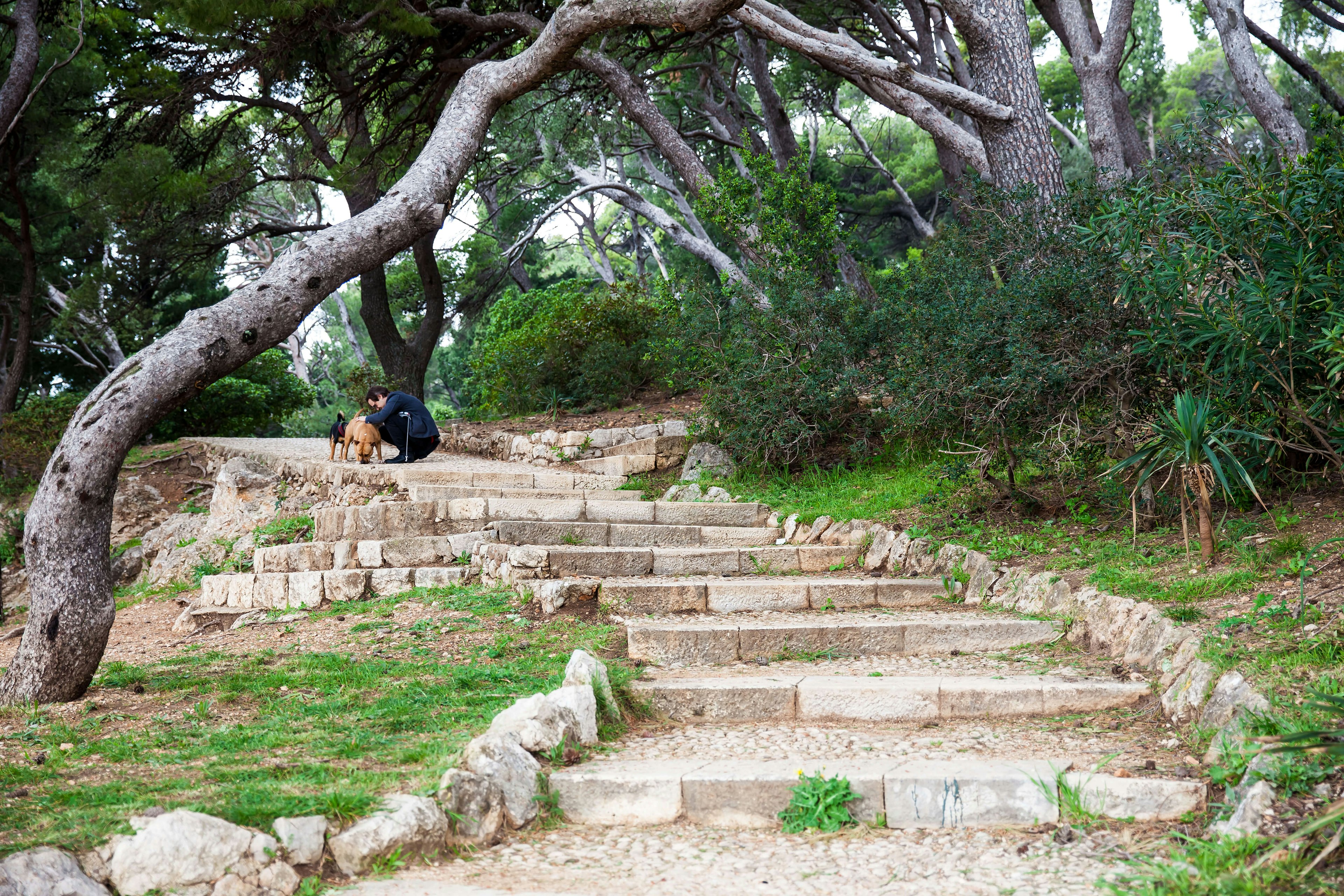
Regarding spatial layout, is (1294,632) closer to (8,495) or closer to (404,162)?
(404,162)

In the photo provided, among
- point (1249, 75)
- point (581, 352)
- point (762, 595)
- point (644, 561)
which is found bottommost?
point (762, 595)

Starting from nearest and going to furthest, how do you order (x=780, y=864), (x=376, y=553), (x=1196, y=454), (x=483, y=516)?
(x=780, y=864) → (x=1196, y=454) → (x=376, y=553) → (x=483, y=516)

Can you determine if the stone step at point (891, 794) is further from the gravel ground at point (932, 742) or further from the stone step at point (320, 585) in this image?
the stone step at point (320, 585)

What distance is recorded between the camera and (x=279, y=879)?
9.04 ft

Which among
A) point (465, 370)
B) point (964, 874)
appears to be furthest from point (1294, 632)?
point (465, 370)

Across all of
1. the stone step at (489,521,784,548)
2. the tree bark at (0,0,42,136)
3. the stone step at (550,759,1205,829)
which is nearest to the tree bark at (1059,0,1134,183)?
the stone step at (489,521,784,548)

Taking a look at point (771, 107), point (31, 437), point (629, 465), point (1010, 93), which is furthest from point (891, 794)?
point (31, 437)

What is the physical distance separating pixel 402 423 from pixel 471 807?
7.19 m

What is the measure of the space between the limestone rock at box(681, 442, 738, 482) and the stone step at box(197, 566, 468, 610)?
115 inches

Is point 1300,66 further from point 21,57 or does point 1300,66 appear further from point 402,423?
point 21,57

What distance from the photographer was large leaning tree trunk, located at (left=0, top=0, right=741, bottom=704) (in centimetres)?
455

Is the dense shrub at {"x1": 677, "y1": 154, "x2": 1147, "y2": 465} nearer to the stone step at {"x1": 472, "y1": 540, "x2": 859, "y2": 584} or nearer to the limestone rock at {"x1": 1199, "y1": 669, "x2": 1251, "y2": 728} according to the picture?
the stone step at {"x1": 472, "y1": 540, "x2": 859, "y2": 584}

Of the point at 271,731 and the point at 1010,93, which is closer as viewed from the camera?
the point at 271,731

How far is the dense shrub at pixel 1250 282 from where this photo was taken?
4.47 m
